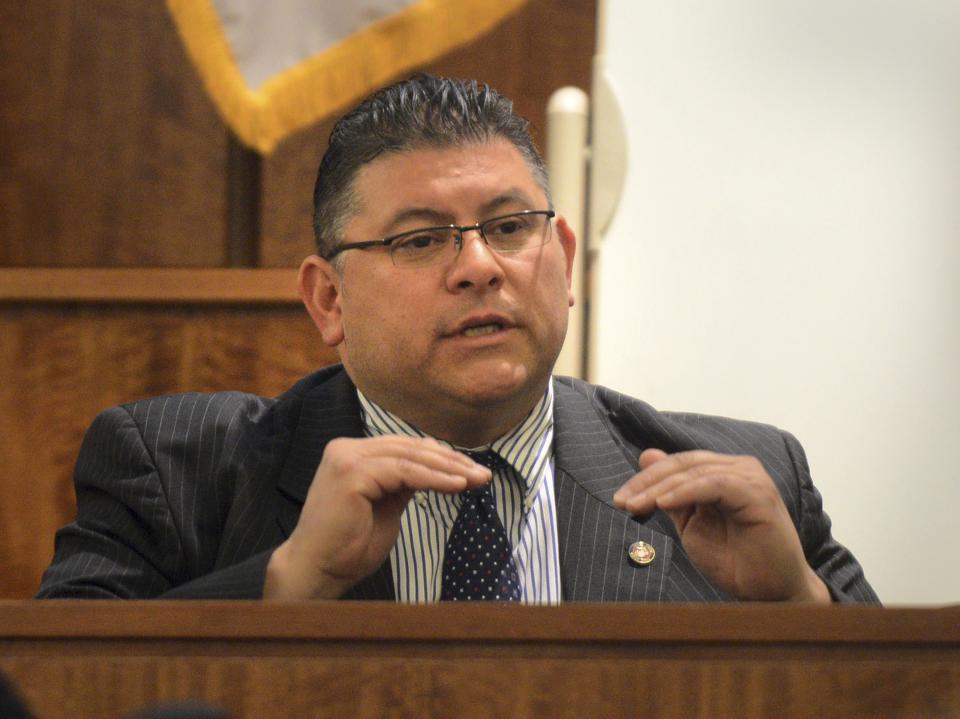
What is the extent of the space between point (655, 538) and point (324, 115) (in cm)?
87

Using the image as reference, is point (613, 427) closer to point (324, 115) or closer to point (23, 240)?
point (324, 115)

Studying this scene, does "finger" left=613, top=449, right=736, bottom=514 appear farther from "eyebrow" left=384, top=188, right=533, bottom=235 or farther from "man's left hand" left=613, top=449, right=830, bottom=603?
"eyebrow" left=384, top=188, right=533, bottom=235

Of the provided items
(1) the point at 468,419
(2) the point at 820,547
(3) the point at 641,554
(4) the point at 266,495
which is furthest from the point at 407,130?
(2) the point at 820,547

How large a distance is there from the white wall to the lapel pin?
0.74 meters

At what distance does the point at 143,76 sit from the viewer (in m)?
1.96

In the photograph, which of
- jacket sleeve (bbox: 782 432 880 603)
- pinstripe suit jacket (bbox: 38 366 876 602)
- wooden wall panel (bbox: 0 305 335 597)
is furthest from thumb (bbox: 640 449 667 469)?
wooden wall panel (bbox: 0 305 335 597)

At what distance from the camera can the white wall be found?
215 cm

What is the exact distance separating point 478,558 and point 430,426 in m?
0.18

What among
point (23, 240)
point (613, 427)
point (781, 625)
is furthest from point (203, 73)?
point (781, 625)

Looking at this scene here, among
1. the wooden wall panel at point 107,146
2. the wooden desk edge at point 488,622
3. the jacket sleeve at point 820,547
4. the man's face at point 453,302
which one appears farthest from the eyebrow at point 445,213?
the wooden desk edge at point 488,622

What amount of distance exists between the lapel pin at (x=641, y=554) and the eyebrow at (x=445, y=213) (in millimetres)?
405

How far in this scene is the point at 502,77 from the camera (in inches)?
78.5

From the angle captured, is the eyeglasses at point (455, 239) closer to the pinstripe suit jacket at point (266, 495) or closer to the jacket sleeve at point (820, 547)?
the pinstripe suit jacket at point (266, 495)

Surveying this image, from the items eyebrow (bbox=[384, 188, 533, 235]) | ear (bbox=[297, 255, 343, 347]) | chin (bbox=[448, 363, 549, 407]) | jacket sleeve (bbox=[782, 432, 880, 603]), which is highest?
eyebrow (bbox=[384, 188, 533, 235])
